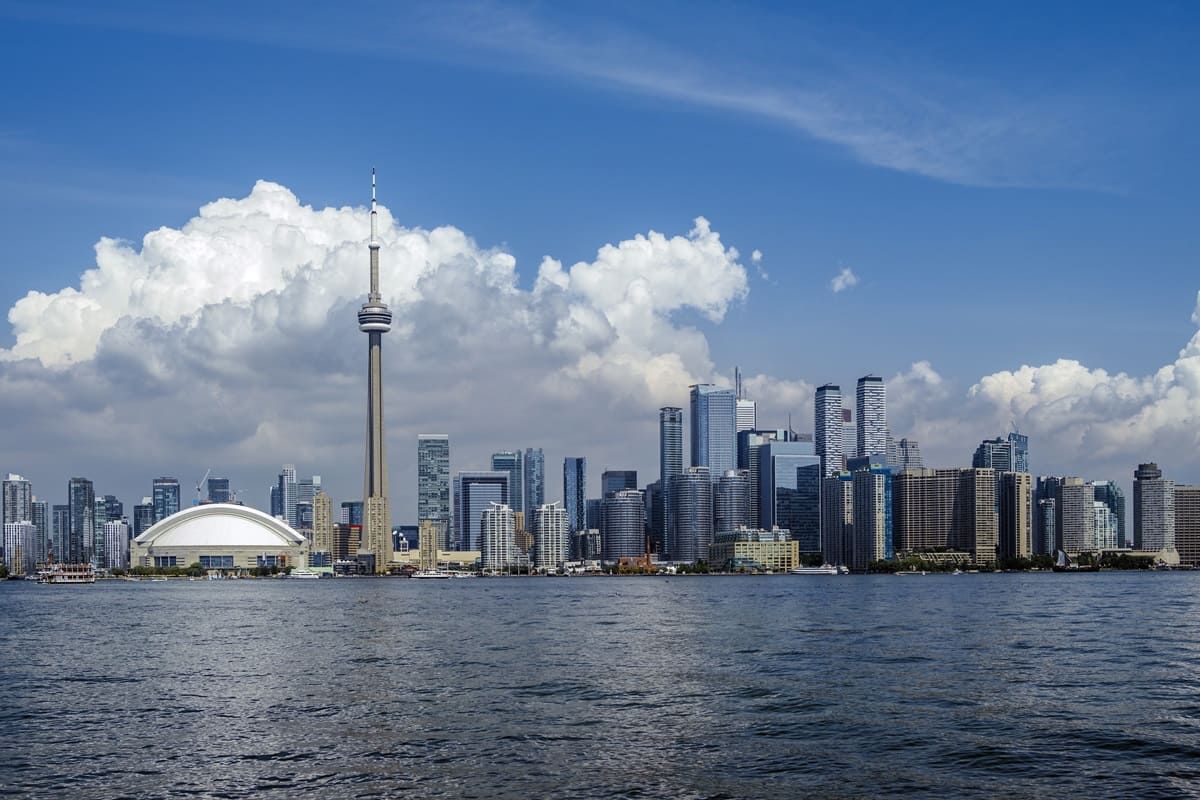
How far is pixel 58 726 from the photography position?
45.1 m

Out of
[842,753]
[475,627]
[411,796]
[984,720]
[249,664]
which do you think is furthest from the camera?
[475,627]

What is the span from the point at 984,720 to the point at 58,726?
109 feet

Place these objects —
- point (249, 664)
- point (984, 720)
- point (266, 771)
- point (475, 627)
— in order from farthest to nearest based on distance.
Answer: point (475, 627)
point (249, 664)
point (984, 720)
point (266, 771)

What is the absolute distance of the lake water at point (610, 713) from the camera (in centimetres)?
3531

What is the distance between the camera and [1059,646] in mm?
72750

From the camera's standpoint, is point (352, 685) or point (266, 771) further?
point (352, 685)

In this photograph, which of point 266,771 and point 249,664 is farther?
point 249,664

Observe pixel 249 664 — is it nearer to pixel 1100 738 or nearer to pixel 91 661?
pixel 91 661

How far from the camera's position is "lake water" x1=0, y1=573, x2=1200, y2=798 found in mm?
35312

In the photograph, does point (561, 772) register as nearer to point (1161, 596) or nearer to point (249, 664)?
point (249, 664)

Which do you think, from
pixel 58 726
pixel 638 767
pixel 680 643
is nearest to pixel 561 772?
pixel 638 767

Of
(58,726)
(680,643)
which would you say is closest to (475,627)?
(680,643)

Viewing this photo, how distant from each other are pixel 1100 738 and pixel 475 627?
206ft

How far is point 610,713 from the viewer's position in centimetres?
4672
